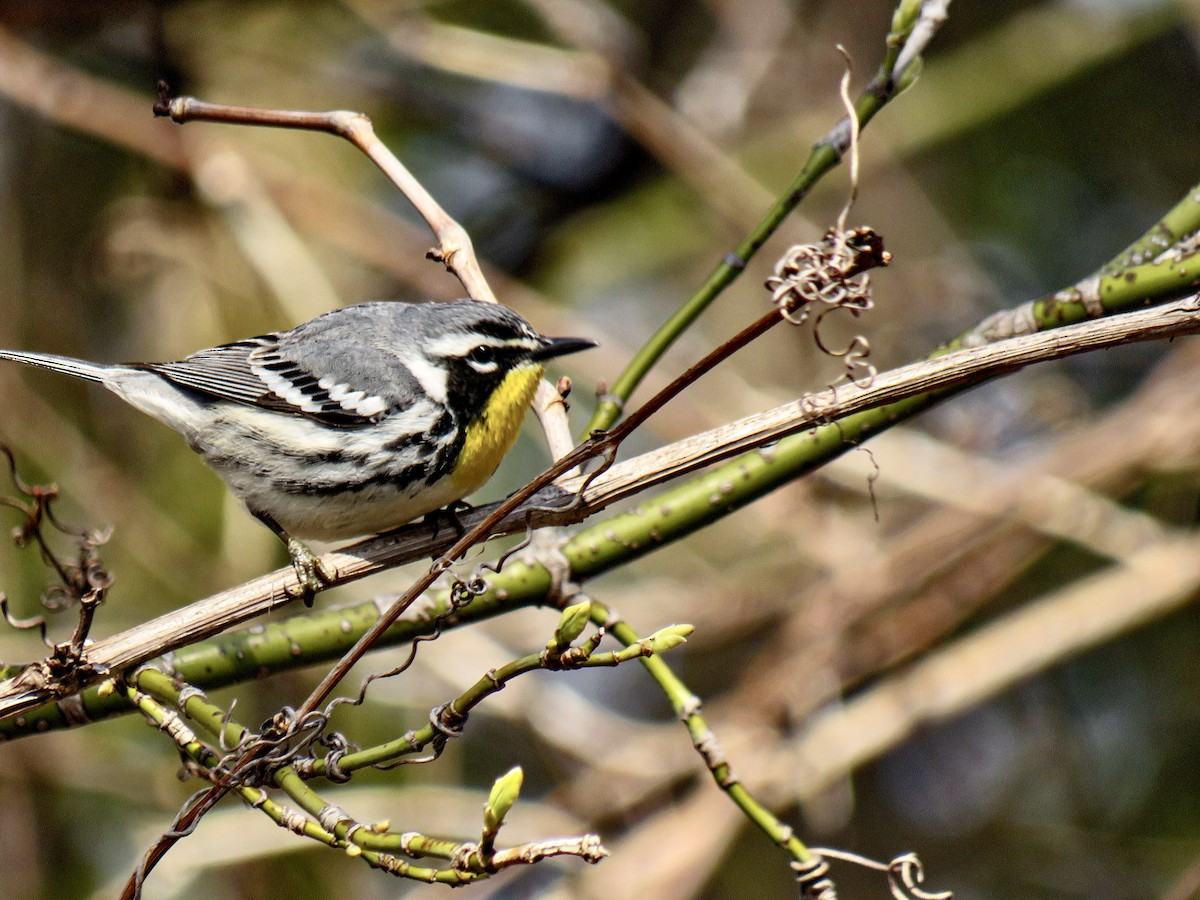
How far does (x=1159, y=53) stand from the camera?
6539 mm

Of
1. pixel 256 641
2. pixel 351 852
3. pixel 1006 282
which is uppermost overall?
pixel 1006 282

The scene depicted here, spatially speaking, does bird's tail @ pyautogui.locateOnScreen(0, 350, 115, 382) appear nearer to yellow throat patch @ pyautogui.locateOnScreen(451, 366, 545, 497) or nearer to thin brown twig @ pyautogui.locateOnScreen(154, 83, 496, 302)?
thin brown twig @ pyautogui.locateOnScreen(154, 83, 496, 302)

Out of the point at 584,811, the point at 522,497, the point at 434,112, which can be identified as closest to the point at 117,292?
the point at 434,112

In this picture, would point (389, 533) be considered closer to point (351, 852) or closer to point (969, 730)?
point (351, 852)

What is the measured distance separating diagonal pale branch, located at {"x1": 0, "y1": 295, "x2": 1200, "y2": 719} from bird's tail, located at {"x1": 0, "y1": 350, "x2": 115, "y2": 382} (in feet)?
5.03

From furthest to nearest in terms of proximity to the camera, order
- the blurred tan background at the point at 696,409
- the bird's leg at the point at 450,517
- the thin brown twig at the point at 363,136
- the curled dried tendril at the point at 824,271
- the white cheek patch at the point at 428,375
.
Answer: the blurred tan background at the point at 696,409 < the white cheek patch at the point at 428,375 < the bird's leg at the point at 450,517 < the thin brown twig at the point at 363,136 < the curled dried tendril at the point at 824,271

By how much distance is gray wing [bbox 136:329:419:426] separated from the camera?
141 inches

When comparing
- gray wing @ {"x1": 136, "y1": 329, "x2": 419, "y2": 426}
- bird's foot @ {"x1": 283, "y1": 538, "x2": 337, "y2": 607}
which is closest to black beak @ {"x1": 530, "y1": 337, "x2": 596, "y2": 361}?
gray wing @ {"x1": 136, "y1": 329, "x2": 419, "y2": 426}

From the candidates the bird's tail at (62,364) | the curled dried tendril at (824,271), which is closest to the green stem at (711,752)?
the curled dried tendril at (824,271)

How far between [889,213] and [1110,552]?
264 cm

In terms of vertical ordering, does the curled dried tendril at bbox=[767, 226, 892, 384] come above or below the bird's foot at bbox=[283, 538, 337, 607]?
below

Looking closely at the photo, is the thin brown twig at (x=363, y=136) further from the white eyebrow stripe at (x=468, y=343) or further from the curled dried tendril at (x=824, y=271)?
the curled dried tendril at (x=824, y=271)

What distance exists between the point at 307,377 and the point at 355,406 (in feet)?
0.99

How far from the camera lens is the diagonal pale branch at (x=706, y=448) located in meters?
2.00
